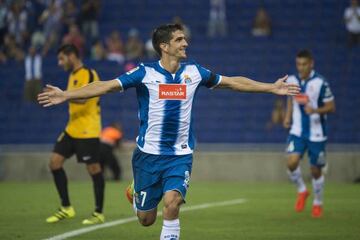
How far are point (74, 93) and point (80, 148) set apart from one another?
460 cm

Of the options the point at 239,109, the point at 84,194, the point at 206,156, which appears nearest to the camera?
the point at 84,194

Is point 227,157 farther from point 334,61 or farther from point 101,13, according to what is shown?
point 101,13

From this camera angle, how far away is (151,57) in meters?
26.1

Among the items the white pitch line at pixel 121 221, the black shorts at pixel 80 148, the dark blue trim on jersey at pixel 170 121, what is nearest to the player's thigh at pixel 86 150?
the black shorts at pixel 80 148

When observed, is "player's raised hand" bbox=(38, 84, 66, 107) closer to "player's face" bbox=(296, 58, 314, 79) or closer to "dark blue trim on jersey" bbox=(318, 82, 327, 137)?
"player's face" bbox=(296, 58, 314, 79)

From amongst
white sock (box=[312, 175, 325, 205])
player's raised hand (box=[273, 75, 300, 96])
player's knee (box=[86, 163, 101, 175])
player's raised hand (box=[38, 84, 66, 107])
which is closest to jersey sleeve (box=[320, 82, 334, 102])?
white sock (box=[312, 175, 325, 205])

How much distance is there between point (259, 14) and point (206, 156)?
5246mm

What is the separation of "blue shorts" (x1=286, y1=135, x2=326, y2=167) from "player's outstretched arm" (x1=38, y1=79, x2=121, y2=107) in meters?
5.86

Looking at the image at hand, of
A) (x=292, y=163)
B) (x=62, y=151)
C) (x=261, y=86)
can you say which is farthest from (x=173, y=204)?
(x=292, y=163)

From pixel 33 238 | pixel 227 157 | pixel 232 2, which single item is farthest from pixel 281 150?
pixel 33 238

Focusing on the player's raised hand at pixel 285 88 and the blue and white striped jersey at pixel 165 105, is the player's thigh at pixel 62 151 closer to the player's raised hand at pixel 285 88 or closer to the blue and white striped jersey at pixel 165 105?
the blue and white striped jersey at pixel 165 105

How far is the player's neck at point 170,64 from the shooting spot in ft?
30.8

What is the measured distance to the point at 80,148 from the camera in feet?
43.6

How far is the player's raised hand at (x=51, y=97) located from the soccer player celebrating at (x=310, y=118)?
6.25m
